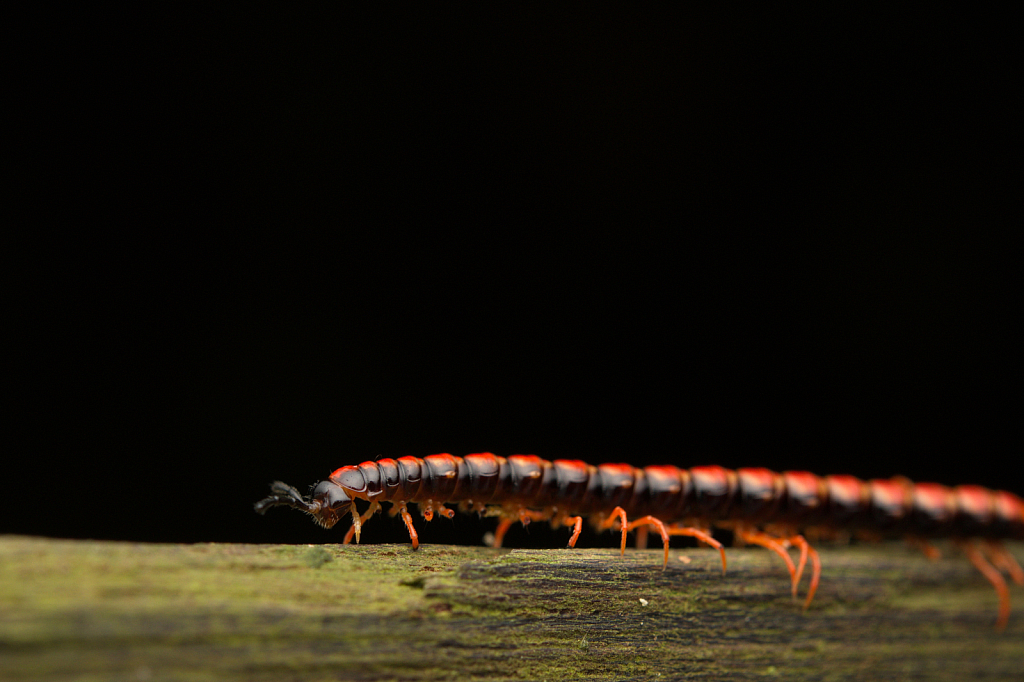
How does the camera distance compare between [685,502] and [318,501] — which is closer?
[318,501]

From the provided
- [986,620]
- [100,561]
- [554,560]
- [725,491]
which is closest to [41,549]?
[100,561]

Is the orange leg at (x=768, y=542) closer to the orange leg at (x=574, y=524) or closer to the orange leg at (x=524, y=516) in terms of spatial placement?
the orange leg at (x=574, y=524)

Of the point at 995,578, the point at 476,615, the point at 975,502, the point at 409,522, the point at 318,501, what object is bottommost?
the point at 476,615

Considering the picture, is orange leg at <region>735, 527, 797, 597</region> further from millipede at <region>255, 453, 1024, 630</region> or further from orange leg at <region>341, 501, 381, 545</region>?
orange leg at <region>341, 501, 381, 545</region>

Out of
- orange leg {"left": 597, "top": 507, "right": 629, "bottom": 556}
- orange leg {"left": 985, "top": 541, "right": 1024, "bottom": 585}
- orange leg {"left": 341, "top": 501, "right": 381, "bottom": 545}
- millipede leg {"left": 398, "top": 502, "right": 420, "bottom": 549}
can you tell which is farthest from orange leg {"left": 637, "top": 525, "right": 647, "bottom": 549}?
orange leg {"left": 985, "top": 541, "right": 1024, "bottom": 585}

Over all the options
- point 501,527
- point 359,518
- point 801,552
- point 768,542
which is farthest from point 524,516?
point 801,552

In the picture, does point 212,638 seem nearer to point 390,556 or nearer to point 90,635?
point 90,635

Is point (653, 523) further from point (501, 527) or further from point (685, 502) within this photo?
point (501, 527)
